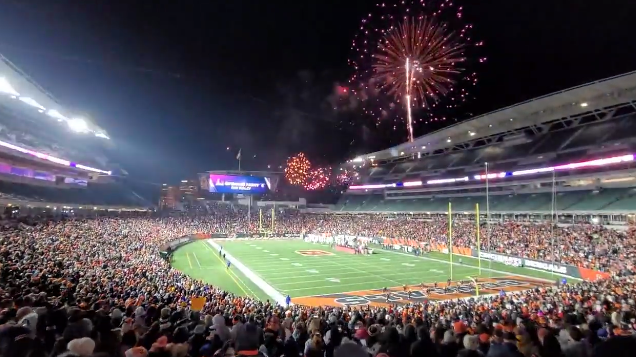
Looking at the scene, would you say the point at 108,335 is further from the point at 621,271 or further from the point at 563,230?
the point at 563,230

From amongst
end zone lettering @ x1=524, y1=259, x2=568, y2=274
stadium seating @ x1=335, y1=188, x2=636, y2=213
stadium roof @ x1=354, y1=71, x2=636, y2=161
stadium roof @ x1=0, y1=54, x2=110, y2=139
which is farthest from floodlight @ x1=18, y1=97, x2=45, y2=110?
stadium seating @ x1=335, y1=188, x2=636, y2=213

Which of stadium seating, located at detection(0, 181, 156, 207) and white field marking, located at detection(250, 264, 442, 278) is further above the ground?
stadium seating, located at detection(0, 181, 156, 207)

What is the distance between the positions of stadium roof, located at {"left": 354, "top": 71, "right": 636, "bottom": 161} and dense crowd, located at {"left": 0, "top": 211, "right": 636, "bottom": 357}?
46.0 ft

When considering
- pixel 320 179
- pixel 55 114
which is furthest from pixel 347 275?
pixel 320 179

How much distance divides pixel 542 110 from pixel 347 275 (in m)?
32.1

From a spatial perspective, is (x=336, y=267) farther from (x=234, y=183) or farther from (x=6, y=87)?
(x=234, y=183)

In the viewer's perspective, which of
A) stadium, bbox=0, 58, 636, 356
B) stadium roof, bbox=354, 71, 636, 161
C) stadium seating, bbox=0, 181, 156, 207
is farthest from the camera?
stadium seating, bbox=0, 181, 156, 207

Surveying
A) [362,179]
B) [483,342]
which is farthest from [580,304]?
[362,179]

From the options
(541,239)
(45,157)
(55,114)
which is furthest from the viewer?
(55,114)

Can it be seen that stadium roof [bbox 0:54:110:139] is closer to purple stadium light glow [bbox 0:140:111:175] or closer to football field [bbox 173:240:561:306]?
purple stadium light glow [bbox 0:140:111:175]

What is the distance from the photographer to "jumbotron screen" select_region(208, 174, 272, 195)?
80188mm

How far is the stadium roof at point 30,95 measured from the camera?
32822 mm

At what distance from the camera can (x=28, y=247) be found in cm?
2095

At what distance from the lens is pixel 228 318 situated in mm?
9805
